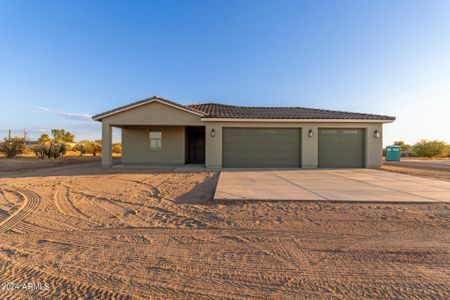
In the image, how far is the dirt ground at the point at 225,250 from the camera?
6.94 feet

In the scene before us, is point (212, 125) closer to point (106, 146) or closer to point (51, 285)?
point (106, 146)

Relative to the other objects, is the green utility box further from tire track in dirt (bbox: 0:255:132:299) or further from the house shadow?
tire track in dirt (bbox: 0:255:132:299)

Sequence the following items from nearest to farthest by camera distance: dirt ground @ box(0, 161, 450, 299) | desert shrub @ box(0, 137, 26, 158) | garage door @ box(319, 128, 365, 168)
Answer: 1. dirt ground @ box(0, 161, 450, 299)
2. garage door @ box(319, 128, 365, 168)
3. desert shrub @ box(0, 137, 26, 158)

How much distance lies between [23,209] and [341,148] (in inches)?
536

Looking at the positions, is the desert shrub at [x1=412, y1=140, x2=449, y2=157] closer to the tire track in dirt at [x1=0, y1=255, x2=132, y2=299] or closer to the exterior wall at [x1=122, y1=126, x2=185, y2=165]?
the exterior wall at [x1=122, y1=126, x2=185, y2=165]

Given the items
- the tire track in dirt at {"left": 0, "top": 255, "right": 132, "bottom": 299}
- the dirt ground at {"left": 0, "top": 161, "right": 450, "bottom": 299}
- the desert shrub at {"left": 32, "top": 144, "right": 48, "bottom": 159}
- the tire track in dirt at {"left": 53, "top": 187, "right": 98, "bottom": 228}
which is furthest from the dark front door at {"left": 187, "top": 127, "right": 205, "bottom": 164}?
the desert shrub at {"left": 32, "top": 144, "right": 48, "bottom": 159}

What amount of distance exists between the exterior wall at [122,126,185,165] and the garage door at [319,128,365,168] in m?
8.72

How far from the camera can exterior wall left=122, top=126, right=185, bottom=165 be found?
13.0 m

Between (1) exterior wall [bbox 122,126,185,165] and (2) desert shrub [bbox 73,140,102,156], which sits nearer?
(1) exterior wall [bbox 122,126,185,165]

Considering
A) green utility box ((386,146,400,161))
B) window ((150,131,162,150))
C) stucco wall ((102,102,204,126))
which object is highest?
stucco wall ((102,102,204,126))

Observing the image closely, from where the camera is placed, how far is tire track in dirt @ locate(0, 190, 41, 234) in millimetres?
3584

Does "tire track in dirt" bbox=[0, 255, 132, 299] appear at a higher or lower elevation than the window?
lower

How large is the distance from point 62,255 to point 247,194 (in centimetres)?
406

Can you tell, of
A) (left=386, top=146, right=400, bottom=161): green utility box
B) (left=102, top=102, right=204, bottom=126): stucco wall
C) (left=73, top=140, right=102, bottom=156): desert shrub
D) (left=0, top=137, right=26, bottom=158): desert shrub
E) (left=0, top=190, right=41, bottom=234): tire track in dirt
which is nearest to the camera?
(left=0, top=190, right=41, bottom=234): tire track in dirt
